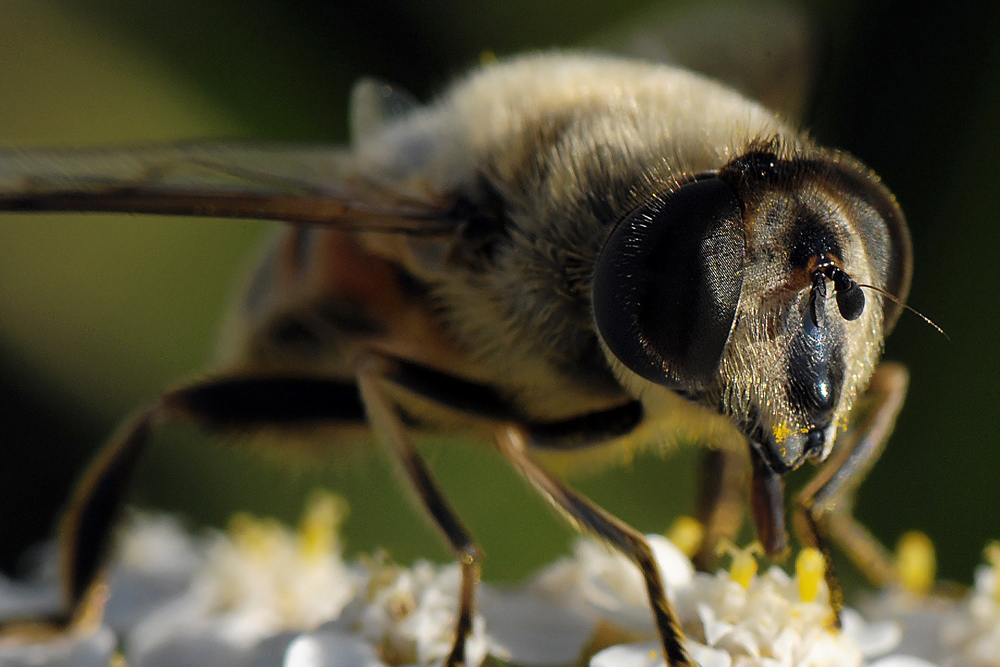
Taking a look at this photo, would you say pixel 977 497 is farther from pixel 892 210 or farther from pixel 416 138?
pixel 416 138

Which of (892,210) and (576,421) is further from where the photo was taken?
(576,421)

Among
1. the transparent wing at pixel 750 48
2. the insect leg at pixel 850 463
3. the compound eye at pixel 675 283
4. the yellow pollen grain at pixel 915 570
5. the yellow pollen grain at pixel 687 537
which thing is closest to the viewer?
the compound eye at pixel 675 283

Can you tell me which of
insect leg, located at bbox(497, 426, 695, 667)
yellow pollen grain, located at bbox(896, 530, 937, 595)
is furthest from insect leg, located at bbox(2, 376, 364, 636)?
yellow pollen grain, located at bbox(896, 530, 937, 595)

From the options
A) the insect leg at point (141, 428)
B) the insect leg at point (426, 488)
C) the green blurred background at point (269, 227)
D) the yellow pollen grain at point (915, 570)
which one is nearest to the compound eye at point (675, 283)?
the insect leg at point (426, 488)

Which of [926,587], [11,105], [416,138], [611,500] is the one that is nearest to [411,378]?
[416,138]

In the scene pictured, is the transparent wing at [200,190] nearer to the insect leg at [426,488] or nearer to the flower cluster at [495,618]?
the insect leg at [426,488]

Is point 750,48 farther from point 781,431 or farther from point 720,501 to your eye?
point 781,431

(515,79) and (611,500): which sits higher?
(515,79)
